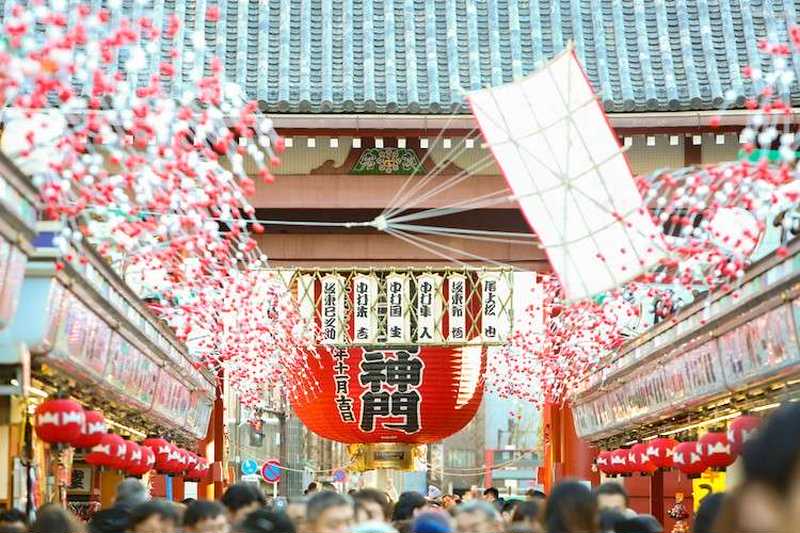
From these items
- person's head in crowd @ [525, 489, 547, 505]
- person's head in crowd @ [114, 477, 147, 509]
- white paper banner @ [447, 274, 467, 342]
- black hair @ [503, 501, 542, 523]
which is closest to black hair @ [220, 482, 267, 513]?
person's head in crowd @ [114, 477, 147, 509]

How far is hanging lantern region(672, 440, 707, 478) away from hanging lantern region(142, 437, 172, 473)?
5.35m

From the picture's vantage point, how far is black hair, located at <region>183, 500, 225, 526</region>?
700 centimetres

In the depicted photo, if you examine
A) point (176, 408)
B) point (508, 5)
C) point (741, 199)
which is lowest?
point (176, 408)

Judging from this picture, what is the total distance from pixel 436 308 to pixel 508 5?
14.1 ft

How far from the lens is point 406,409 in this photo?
2269 cm

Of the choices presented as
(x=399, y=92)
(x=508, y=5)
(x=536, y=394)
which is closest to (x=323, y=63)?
(x=399, y=92)

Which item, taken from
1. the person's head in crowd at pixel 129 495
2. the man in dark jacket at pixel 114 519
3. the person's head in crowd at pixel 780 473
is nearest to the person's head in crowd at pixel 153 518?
the man in dark jacket at pixel 114 519

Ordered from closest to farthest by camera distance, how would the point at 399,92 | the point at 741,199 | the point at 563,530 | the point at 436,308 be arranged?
the point at 563,530 → the point at 741,199 → the point at 399,92 → the point at 436,308

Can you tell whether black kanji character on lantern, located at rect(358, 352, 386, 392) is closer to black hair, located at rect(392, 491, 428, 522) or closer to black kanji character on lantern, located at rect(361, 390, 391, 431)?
black kanji character on lantern, located at rect(361, 390, 391, 431)

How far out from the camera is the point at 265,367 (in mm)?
20859

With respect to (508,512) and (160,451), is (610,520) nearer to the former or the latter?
(508,512)

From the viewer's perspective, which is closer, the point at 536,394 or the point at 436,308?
the point at 436,308

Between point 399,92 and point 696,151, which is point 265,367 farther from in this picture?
point 696,151

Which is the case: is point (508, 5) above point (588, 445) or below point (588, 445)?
above
